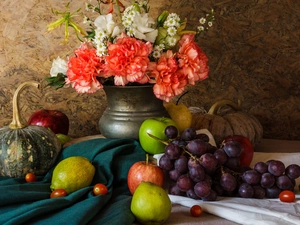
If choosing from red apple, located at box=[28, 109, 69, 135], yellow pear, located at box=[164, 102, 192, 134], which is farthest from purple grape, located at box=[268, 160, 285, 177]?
red apple, located at box=[28, 109, 69, 135]

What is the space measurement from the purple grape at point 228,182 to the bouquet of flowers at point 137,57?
34 centimetres

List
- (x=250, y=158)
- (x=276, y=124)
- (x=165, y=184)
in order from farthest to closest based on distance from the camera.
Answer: (x=276, y=124), (x=250, y=158), (x=165, y=184)

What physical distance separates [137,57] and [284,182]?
0.54 meters

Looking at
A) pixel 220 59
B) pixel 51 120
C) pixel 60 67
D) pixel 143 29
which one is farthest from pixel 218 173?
pixel 220 59

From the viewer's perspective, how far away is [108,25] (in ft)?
4.75

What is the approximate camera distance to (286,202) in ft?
4.00

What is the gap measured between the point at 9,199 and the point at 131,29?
2.01 feet

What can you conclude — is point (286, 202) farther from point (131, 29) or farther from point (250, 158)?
point (131, 29)

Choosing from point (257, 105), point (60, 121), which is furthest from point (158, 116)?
point (257, 105)

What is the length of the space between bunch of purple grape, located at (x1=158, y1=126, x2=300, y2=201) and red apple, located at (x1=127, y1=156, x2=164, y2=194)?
0.08 feet

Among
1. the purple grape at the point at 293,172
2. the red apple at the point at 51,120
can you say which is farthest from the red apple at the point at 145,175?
the red apple at the point at 51,120

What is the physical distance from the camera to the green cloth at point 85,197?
3.53ft

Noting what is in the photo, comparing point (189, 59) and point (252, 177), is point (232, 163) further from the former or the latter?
point (189, 59)

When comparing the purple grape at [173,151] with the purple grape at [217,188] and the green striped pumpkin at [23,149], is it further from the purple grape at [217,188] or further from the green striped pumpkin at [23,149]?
the green striped pumpkin at [23,149]
